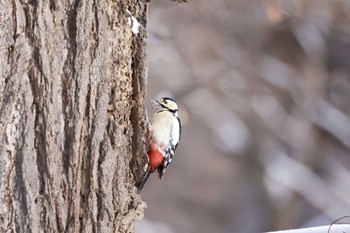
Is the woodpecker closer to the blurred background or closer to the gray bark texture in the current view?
the gray bark texture

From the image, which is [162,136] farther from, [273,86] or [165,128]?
[273,86]

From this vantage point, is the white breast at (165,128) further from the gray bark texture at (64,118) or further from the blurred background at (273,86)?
the blurred background at (273,86)

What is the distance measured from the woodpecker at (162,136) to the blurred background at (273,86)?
504 centimetres

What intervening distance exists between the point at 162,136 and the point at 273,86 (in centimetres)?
705

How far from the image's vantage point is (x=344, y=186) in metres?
11.1

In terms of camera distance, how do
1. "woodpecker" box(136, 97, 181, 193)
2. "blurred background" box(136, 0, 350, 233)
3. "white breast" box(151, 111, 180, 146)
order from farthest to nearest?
"blurred background" box(136, 0, 350, 233), "white breast" box(151, 111, 180, 146), "woodpecker" box(136, 97, 181, 193)

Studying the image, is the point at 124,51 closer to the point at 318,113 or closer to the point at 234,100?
the point at 318,113

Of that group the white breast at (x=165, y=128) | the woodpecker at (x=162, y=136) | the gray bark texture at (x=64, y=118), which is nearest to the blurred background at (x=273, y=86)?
the woodpecker at (x=162, y=136)

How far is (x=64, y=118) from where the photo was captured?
2807mm

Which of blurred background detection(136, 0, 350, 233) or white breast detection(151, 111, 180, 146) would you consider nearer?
white breast detection(151, 111, 180, 146)

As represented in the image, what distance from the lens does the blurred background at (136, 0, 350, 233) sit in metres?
10.1

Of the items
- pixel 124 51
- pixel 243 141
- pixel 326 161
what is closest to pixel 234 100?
pixel 243 141

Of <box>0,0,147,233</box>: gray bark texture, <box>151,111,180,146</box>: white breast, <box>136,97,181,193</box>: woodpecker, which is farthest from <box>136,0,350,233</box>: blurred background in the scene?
<box>0,0,147,233</box>: gray bark texture

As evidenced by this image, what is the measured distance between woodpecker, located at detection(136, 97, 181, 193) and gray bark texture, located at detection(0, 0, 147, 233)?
2.05ft
